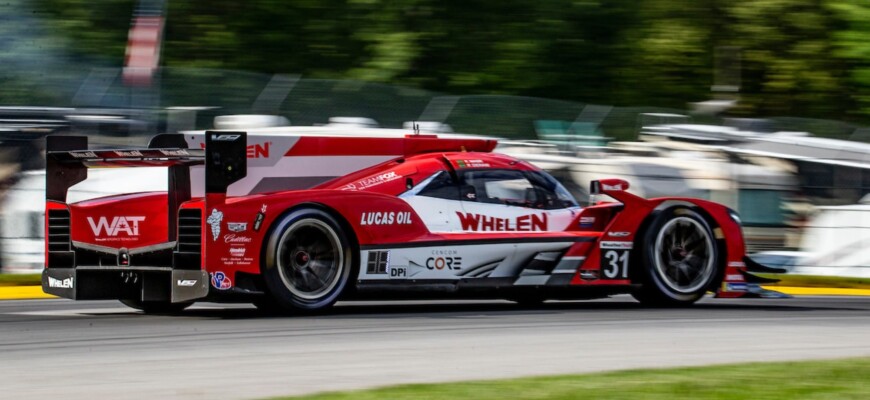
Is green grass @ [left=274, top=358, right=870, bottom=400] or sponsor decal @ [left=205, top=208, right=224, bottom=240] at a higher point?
sponsor decal @ [left=205, top=208, right=224, bottom=240]

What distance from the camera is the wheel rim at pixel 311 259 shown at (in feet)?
30.9

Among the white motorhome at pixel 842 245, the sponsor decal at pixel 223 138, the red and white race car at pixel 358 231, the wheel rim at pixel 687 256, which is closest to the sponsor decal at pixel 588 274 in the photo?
the red and white race car at pixel 358 231

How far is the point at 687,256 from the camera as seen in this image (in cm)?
1091

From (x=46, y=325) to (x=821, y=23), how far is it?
23.5m

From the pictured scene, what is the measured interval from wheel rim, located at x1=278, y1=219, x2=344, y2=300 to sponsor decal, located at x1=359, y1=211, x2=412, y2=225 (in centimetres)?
28

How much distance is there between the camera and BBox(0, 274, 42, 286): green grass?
13.4 m

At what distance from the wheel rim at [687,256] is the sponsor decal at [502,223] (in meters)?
1.07

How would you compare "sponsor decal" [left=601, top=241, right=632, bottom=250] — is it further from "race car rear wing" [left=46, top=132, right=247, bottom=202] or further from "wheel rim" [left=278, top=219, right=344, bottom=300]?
"race car rear wing" [left=46, top=132, right=247, bottom=202]

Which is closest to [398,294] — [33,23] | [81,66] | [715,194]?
[715,194]

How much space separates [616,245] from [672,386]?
438cm

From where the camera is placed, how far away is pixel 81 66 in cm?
2042

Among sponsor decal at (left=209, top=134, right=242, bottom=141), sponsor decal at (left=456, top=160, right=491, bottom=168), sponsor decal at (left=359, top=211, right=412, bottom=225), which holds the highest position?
sponsor decal at (left=209, top=134, right=242, bottom=141)

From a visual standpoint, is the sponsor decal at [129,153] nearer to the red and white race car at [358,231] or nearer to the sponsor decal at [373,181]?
the red and white race car at [358,231]

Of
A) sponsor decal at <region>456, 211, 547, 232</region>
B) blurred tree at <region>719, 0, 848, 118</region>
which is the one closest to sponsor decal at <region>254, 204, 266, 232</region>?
sponsor decal at <region>456, 211, 547, 232</region>
